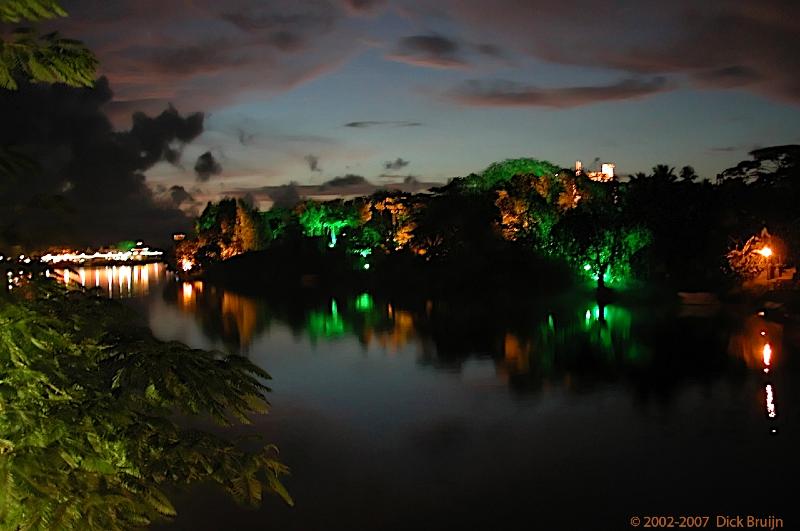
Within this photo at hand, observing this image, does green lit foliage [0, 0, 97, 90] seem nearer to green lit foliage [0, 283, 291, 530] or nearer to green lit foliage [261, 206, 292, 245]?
green lit foliage [0, 283, 291, 530]

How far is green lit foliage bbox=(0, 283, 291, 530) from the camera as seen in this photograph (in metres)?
2.05

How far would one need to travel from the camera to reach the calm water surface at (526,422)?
8.95 m

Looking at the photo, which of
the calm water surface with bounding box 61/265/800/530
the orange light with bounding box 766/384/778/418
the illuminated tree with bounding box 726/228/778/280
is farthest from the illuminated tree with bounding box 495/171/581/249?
the orange light with bounding box 766/384/778/418

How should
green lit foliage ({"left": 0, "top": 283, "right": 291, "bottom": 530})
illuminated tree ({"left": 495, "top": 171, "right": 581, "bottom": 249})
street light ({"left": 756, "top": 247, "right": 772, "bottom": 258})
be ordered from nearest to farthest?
green lit foliage ({"left": 0, "top": 283, "right": 291, "bottom": 530})
street light ({"left": 756, "top": 247, "right": 772, "bottom": 258})
illuminated tree ({"left": 495, "top": 171, "right": 581, "bottom": 249})

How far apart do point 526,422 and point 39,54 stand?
39.0ft

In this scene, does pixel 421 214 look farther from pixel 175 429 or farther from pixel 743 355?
pixel 175 429

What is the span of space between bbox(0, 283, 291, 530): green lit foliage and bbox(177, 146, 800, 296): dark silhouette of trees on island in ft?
86.1

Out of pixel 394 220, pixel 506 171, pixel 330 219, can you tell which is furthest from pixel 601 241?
pixel 330 219

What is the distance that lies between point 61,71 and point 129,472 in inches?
51.2

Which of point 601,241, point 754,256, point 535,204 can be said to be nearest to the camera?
point 754,256

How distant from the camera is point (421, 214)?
4391 cm

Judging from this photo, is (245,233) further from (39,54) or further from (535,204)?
(39,54)

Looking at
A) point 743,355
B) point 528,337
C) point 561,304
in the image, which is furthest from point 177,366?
point 561,304

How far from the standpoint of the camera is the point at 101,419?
2332 millimetres
